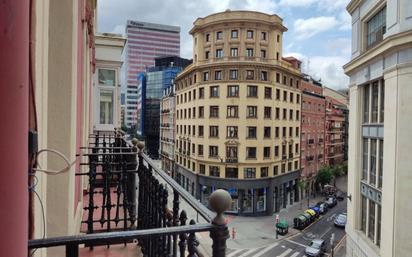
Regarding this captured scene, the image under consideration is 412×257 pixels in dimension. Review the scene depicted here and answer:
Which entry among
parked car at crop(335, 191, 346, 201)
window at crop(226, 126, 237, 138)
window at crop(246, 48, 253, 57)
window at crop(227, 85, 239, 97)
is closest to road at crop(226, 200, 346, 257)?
parked car at crop(335, 191, 346, 201)

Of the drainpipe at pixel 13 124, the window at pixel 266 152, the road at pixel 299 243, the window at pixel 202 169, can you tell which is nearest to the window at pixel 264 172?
the window at pixel 266 152

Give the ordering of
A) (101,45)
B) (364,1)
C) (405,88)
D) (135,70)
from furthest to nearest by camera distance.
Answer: (135,70)
(364,1)
(101,45)
(405,88)

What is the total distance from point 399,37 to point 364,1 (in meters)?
4.93

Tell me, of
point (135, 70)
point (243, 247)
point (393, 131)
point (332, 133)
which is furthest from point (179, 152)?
point (135, 70)

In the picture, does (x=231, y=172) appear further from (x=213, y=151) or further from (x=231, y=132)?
(x=231, y=132)

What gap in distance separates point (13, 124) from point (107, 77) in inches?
492

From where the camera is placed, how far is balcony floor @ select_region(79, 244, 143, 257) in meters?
4.33

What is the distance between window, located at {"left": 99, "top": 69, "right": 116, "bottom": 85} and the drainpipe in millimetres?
12127

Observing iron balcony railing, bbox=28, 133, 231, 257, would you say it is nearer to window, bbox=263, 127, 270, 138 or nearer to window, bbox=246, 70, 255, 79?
window, bbox=246, 70, 255, 79

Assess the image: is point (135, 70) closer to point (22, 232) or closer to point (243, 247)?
point (243, 247)

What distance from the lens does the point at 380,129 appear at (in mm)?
13680

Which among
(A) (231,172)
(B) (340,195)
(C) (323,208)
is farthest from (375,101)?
(B) (340,195)

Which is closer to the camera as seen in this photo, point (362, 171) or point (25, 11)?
point (25, 11)

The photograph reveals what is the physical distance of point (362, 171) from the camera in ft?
51.9
